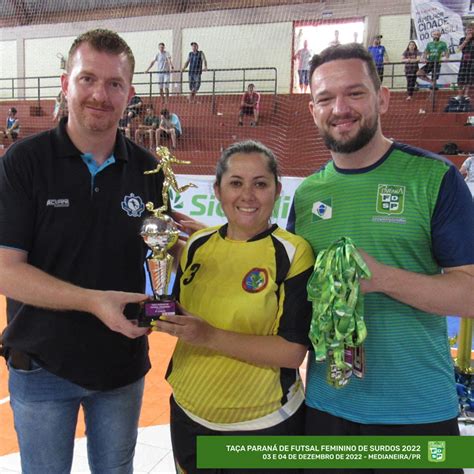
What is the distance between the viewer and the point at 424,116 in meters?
9.55

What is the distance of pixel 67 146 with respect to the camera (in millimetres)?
1648

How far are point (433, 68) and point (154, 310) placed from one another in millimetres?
9740

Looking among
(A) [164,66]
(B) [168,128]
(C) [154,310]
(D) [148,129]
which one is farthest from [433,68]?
(C) [154,310]

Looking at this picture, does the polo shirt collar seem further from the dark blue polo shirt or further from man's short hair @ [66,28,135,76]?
man's short hair @ [66,28,135,76]

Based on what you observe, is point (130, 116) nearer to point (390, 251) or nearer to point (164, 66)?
point (164, 66)

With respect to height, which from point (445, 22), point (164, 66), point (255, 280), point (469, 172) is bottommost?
point (255, 280)

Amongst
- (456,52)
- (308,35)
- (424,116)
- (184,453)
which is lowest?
(184,453)

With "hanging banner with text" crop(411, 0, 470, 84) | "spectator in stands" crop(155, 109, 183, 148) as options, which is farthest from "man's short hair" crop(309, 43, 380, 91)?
"hanging banner with text" crop(411, 0, 470, 84)

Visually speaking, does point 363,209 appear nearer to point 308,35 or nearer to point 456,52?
point 456,52

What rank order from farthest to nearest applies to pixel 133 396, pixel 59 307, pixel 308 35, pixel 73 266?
pixel 308 35, pixel 133 396, pixel 73 266, pixel 59 307

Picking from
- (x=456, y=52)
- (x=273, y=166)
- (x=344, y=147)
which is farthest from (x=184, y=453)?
(x=456, y=52)

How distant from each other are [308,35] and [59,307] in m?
12.1

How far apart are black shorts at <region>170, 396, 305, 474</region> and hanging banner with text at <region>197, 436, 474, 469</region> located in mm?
15

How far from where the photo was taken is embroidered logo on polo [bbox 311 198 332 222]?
5.21 feet
